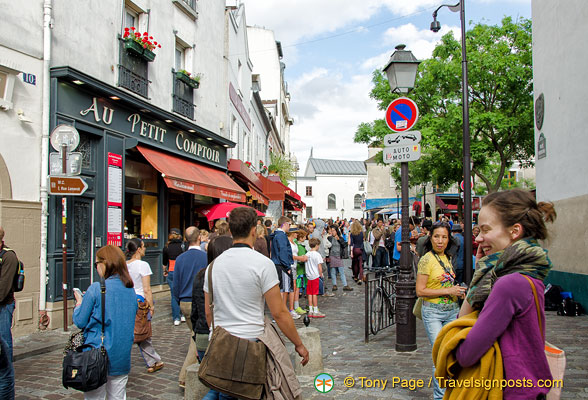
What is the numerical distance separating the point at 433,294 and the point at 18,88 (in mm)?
7531

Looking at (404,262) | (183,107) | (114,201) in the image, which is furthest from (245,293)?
(183,107)

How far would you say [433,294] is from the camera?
4.30 meters

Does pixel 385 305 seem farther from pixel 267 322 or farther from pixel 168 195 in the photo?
pixel 168 195

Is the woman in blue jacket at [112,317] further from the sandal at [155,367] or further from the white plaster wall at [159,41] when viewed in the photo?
the white plaster wall at [159,41]

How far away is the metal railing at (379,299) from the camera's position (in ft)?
25.0

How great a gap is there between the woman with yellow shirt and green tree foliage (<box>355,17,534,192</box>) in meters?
19.8

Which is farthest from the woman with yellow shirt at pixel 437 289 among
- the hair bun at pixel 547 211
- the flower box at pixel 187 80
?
the flower box at pixel 187 80

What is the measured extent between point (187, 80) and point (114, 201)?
4.88 m

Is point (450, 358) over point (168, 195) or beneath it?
beneath

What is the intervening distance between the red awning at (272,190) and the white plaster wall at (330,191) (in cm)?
5672

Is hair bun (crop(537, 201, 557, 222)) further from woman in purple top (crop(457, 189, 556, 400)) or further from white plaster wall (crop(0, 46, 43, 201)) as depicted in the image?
white plaster wall (crop(0, 46, 43, 201))

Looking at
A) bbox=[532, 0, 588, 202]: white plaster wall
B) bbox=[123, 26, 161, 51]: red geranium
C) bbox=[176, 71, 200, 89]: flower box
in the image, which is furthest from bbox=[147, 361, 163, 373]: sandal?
bbox=[176, 71, 200, 89]: flower box

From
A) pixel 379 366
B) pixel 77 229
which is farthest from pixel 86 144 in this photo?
pixel 379 366

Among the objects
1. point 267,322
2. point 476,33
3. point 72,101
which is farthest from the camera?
point 476,33
